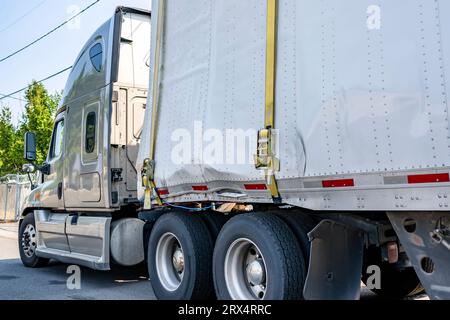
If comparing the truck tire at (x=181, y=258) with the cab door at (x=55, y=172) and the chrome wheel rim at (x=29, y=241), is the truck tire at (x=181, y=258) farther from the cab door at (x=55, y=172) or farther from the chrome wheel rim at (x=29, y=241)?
the chrome wheel rim at (x=29, y=241)

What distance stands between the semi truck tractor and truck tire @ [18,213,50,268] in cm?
205

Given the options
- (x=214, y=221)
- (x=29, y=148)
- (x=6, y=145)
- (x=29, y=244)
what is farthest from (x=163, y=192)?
(x=6, y=145)

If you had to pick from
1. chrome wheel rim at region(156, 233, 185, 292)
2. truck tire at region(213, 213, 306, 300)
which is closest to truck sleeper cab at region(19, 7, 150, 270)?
chrome wheel rim at region(156, 233, 185, 292)

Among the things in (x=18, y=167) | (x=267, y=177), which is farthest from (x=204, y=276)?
(x=18, y=167)

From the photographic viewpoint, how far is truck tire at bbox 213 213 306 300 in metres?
4.34

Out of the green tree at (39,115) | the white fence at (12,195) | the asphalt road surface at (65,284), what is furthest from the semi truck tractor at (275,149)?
the green tree at (39,115)

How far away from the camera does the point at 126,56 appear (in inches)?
301

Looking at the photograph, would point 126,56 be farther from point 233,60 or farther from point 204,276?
point 204,276

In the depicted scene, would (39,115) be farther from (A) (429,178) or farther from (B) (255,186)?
(A) (429,178)

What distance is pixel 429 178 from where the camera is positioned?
3.28 meters

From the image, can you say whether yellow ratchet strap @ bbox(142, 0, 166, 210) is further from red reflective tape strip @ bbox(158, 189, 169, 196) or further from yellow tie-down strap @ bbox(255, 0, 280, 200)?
yellow tie-down strap @ bbox(255, 0, 280, 200)

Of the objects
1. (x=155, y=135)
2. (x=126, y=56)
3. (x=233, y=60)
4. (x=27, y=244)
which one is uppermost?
(x=126, y=56)

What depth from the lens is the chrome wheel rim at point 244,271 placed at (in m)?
4.73

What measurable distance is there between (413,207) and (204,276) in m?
2.72
